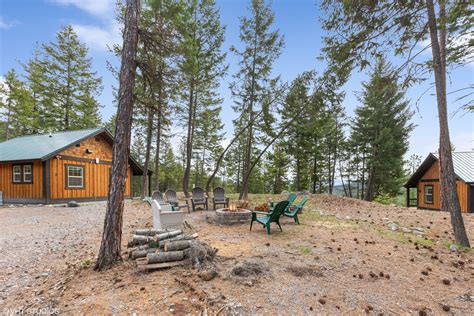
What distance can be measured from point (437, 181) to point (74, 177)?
20.4 m

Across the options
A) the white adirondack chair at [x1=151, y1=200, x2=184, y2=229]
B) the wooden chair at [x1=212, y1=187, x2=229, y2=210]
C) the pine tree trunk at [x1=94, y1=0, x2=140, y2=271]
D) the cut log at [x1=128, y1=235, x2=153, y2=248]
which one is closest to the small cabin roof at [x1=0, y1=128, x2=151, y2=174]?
the wooden chair at [x1=212, y1=187, x2=229, y2=210]

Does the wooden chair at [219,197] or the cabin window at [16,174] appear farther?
the cabin window at [16,174]

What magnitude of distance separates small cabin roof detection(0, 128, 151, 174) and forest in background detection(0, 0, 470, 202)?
2.70 metres

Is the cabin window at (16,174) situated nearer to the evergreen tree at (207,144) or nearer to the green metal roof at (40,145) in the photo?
the green metal roof at (40,145)

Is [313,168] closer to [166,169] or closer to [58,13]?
[166,169]

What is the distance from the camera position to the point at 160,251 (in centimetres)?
354

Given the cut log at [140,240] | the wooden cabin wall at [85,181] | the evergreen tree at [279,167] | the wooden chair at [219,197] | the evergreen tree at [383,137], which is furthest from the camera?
the evergreen tree at [279,167]

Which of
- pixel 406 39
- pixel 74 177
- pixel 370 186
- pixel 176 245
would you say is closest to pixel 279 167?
pixel 370 186

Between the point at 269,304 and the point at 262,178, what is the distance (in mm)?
23941

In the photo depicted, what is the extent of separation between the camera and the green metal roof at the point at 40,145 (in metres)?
10.8

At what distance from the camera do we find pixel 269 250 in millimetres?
4051

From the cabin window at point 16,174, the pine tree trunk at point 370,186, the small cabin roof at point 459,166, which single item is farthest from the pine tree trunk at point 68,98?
the small cabin roof at point 459,166

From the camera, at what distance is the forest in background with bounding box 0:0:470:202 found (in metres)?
4.96

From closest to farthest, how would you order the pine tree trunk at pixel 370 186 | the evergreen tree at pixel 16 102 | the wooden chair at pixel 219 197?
the wooden chair at pixel 219 197, the evergreen tree at pixel 16 102, the pine tree trunk at pixel 370 186
